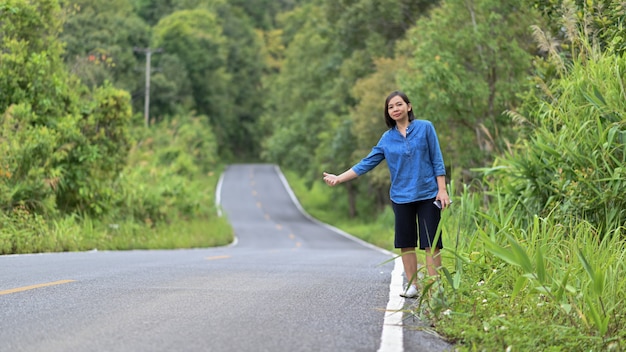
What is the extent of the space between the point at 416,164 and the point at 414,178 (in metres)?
0.12

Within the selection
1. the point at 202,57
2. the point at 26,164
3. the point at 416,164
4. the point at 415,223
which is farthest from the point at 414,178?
the point at 202,57

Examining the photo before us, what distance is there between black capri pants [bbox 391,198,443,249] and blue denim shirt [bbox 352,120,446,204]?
0.09m

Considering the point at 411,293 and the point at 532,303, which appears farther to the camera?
the point at 411,293

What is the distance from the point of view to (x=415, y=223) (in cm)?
740

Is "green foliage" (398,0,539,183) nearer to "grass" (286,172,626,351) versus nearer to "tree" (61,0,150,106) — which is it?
"grass" (286,172,626,351)

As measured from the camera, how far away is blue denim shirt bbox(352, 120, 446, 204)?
7.21 m

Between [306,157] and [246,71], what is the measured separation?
50.2m

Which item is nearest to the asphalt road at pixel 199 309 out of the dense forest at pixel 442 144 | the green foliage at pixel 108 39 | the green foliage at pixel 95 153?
the dense forest at pixel 442 144

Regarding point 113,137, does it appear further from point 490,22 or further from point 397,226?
point 397,226

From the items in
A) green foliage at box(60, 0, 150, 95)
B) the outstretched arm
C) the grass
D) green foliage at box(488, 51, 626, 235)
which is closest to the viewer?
the grass

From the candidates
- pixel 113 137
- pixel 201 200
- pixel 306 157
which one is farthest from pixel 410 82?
pixel 306 157

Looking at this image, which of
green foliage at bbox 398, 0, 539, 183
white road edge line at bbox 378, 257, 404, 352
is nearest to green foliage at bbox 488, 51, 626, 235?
white road edge line at bbox 378, 257, 404, 352

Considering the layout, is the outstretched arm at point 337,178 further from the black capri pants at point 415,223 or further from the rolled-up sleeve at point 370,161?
the black capri pants at point 415,223

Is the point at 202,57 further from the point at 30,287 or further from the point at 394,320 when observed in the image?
the point at 394,320
